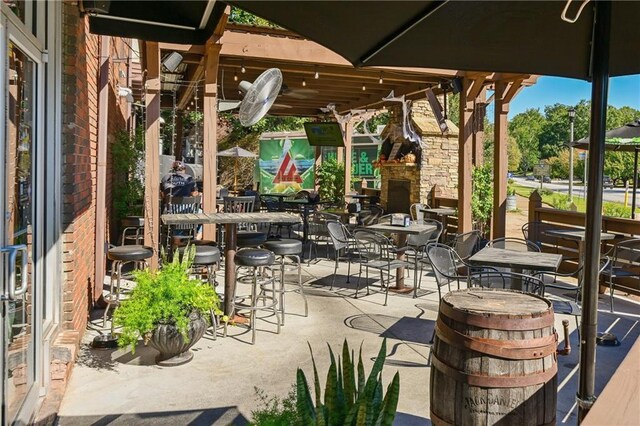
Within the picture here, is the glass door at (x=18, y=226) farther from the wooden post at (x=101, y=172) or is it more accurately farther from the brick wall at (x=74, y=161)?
the wooden post at (x=101, y=172)

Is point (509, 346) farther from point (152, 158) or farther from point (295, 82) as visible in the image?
point (295, 82)

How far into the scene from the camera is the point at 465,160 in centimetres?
757

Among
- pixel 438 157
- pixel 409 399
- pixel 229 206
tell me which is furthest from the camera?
pixel 438 157

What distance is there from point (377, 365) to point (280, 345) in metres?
2.30

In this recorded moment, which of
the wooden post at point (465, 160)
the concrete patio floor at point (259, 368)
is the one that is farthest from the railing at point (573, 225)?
the concrete patio floor at point (259, 368)

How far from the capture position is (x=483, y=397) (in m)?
2.05

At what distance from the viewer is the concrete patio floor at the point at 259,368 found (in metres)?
2.99

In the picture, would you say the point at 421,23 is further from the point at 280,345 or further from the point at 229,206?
the point at 229,206

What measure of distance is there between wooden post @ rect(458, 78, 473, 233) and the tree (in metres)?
32.9

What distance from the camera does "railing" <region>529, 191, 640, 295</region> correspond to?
20.8 ft

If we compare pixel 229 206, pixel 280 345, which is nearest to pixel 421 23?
pixel 280 345

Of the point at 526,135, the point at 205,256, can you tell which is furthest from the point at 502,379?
the point at 526,135

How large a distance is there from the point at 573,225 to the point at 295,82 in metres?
5.19

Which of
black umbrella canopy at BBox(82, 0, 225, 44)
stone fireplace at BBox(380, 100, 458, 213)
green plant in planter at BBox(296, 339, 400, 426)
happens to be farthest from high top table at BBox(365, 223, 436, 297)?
stone fireplace at BBox(380, 100, 458, 213)
